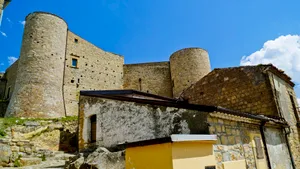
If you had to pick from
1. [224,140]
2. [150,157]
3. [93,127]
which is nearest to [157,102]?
[224,140]

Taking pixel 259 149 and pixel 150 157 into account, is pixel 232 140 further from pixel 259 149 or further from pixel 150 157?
pixel 150 157

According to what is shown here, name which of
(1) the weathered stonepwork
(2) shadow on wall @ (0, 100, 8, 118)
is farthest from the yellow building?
(2) shadow on wall @ (0, 100, 8, 118)

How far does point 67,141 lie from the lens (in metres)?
13.4

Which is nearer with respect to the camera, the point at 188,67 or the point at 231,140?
the point at 231,140

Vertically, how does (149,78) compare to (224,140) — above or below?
above

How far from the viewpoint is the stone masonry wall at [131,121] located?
16.9 feet

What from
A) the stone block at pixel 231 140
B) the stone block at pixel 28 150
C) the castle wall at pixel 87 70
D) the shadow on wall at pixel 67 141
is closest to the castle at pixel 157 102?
the stone block at pixel 231 140

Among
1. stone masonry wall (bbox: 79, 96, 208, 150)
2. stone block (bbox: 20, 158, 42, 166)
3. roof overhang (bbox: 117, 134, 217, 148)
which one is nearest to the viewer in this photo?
roof overhang (bbox: 117, 134, 217, 148)

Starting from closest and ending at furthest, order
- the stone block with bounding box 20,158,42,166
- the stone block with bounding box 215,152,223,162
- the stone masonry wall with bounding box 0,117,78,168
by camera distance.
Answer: the stone block with bounding box 215,152,223,162, the stone block with bounding box 20,158,42,166, the stone masonry wall with bounding box 0,117,78,168

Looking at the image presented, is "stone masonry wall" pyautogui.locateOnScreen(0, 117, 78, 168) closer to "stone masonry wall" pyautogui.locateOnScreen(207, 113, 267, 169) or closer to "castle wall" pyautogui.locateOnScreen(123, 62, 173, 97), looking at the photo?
"stone masonry wall" pyautogui.locateOnScreen(207, 113, 267, 169)

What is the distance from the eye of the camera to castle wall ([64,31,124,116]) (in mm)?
22594

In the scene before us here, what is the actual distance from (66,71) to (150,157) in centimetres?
2146

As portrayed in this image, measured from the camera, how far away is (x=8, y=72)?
26500 millimetres

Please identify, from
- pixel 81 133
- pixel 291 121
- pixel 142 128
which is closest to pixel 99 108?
pixel 81 133
